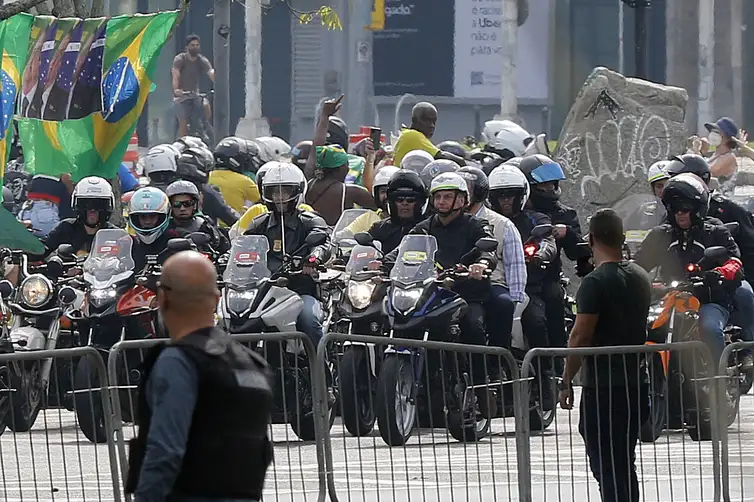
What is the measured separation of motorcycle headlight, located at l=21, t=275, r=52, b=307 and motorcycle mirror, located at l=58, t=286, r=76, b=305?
14 centimetres

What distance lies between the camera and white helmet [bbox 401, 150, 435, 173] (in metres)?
16.4

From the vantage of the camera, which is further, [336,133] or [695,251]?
[336,133]

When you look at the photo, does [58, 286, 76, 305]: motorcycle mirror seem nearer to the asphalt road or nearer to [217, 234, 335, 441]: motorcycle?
[217, 234, 335, 441]: motorcycle

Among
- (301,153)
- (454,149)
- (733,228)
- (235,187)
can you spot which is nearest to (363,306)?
(733,228)

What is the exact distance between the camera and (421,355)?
11.9 m

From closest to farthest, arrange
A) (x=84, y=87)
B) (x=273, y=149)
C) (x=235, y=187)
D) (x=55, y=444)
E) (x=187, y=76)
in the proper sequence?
(x=55, y=444) < (x=84, y=87) < (x=235, y=187) < (x=273, y=149) < (x=187, y=76)

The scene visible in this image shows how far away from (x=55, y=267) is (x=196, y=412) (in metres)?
8.16

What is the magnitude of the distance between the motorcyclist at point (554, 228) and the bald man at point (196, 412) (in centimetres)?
723

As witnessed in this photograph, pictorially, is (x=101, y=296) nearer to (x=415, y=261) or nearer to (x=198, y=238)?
(x=198, y=238)

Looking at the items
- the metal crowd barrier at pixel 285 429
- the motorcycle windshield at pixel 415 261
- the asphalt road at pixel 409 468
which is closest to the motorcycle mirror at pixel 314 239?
the motorcycle windshield at pixel 415 261

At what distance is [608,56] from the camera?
4309cm

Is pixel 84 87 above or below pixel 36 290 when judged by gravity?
above

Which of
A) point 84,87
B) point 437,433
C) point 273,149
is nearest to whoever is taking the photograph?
point 437,433

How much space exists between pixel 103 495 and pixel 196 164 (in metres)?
8.25
